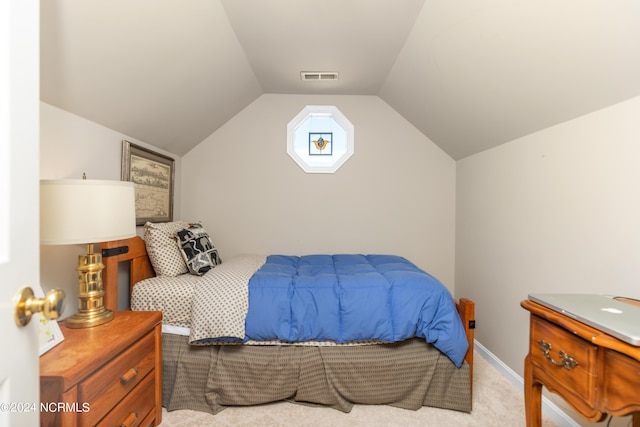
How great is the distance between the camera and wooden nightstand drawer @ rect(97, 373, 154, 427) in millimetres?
1200

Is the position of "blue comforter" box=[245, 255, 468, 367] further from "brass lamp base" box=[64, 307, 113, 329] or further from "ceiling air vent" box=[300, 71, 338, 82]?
"ceiling air vent" box=[300, 71, 338, 82]

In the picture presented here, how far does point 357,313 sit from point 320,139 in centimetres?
215

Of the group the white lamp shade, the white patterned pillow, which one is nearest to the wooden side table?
the white lamp shade

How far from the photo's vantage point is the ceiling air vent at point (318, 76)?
8.93 feet

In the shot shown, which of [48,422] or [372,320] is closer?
[48,422]

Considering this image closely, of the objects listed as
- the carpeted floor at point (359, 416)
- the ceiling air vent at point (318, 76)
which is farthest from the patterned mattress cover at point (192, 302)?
the ceiling air vent at point (318, 76)

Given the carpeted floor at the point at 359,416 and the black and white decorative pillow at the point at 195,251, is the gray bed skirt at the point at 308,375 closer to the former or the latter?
the carpeted floor at the point at 359,416

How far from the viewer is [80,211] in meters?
1.22

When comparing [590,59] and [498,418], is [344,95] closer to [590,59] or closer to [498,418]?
[590,59]

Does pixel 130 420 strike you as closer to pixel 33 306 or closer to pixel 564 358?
pixel 33 306

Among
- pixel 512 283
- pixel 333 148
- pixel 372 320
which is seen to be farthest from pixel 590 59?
pixel 333 148

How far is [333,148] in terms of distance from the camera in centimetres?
343

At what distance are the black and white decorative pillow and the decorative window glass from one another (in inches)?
54.4

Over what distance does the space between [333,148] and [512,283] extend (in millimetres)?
2126
